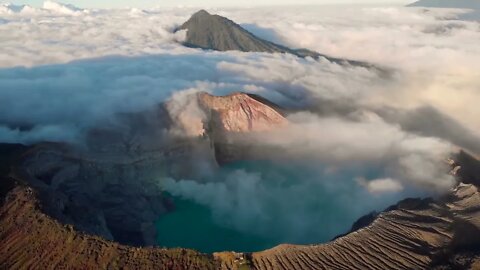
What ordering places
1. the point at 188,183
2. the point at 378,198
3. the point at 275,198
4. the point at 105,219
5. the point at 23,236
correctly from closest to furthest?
the point at 23,236 → the point at 105,219 → the point at 378,198 → the point at 275,198 → the point at 188,183

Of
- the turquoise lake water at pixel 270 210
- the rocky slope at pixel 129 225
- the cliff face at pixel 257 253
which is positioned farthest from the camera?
the turquoise lake water at pixel 270 210

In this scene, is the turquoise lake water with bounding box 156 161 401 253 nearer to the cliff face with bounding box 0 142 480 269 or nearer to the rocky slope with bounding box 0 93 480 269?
the rocky slope with bounding box 0 93 480 269

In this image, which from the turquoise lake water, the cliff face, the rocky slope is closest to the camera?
the cliff face

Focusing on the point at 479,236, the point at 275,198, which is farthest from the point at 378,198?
the point at 479,236

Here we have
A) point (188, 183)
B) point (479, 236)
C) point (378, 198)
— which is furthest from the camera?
point (188, 183)

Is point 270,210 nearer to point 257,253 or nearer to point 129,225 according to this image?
point 129,225

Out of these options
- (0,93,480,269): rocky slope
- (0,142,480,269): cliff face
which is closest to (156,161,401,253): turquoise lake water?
(0,93,480,269): rocky slope

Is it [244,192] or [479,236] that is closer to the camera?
[479,236]

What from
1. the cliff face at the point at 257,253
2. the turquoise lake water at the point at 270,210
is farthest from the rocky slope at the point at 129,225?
the turquoise lake water at the point at 270,210

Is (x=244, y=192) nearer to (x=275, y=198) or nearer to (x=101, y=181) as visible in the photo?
(x=275, y=198)

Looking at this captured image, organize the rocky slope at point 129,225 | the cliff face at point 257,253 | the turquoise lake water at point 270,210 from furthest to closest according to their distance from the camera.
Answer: the turquoise lake water at point 270,210 < the rocky slope at point 129,225 < the cliff face at point 257,253

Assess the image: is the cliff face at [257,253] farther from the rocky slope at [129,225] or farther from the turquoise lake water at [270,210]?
the turquoise lake water at [270,210]
